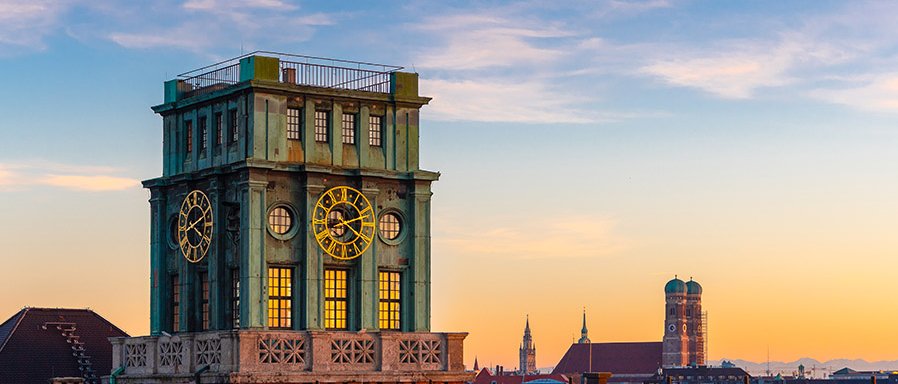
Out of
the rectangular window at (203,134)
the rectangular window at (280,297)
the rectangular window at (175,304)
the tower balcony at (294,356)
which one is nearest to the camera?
the tower balcony at (294,356)

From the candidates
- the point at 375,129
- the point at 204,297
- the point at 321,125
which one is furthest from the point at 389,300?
the point at 321,125

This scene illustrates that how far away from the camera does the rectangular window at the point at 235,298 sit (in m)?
51.2

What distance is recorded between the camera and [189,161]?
54.0 meters

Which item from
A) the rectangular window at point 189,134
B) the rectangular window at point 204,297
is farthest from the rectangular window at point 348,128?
the rectangular window at point 204,297

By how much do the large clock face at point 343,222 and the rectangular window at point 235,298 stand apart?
274 centimetres

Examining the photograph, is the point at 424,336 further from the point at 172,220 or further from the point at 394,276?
the point at 172,220

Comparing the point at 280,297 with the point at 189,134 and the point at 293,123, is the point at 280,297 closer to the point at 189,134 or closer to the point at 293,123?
the point at 293,123

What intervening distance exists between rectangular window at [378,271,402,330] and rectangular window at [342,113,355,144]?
434 cm

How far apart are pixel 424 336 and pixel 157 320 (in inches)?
344

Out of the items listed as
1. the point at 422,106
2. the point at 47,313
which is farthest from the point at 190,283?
the point at 47,313

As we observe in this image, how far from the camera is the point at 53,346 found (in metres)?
78.2

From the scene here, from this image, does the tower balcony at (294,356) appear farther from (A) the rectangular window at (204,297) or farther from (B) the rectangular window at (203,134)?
(B) the rectangular window at (203,134)

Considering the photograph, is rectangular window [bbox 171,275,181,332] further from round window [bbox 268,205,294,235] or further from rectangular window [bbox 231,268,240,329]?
round window [bbox 268,205,294,235]

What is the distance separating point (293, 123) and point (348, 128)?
2.04 metres
